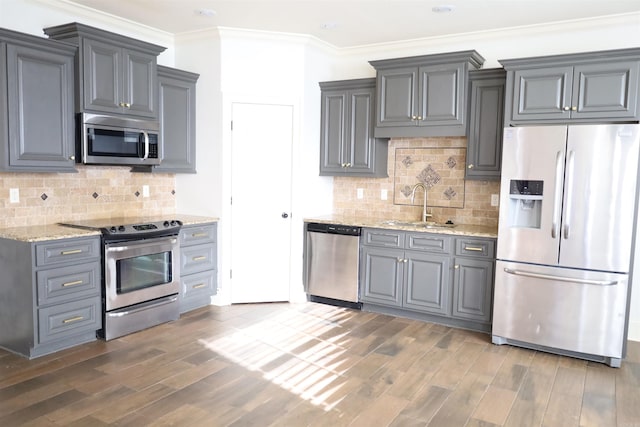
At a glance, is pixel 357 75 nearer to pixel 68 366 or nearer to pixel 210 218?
pixel 210 218

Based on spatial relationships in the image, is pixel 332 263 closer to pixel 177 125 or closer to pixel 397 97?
pixel 397 97

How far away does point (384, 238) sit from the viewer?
15.4 feet

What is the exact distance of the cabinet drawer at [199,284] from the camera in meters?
4.69

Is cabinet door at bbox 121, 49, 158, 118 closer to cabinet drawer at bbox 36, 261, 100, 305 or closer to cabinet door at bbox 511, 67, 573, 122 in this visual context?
cabinet drawer at bbox 36, 261, 100, 305

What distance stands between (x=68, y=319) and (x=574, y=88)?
4.30 m

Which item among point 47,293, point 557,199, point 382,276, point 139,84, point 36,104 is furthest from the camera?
point 382,276

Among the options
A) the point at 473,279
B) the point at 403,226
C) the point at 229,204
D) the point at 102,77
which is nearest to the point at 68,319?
the point at 229,204

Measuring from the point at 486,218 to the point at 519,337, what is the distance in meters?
1.26

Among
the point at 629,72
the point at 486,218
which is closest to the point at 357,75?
the point at 486,218

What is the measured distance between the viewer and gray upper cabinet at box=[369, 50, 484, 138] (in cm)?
446

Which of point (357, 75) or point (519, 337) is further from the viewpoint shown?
point (357, 75)

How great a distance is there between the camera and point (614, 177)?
11.7 feet

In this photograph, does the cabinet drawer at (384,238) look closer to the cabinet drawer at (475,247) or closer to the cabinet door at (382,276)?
the cabinet door at (382,276)

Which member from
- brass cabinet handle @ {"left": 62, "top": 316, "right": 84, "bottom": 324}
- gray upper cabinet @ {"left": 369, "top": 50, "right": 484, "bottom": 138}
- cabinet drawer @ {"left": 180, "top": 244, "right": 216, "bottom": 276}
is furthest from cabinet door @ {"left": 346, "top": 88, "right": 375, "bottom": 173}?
brass cabinet handle @ {"left": 62, "top": 316, "right": 84, "bottom": 324}
